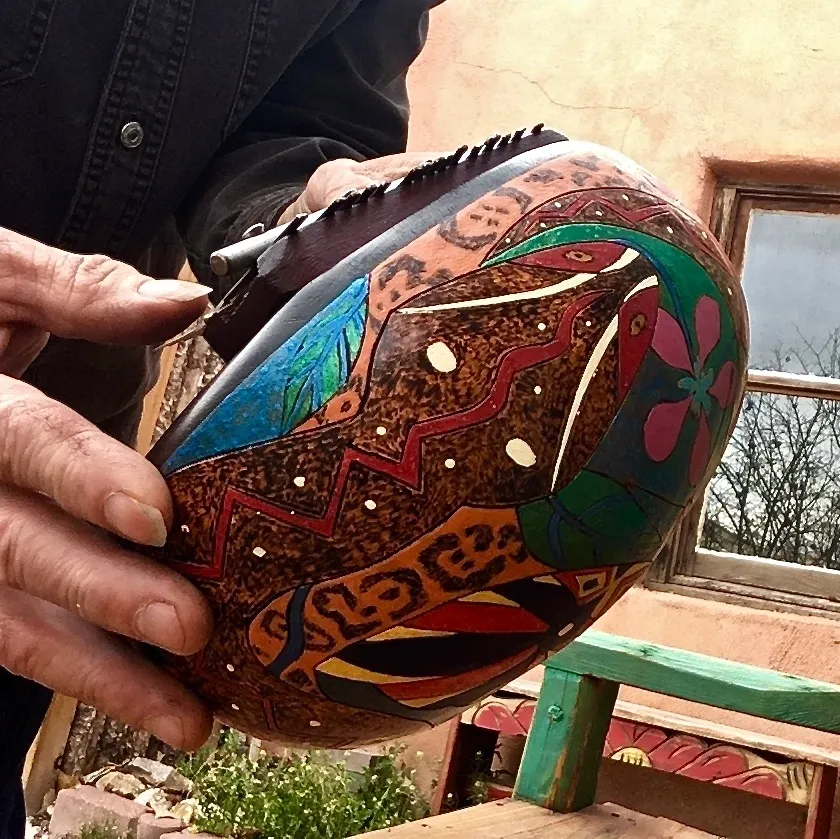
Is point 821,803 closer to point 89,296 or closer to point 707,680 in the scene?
point 707,680

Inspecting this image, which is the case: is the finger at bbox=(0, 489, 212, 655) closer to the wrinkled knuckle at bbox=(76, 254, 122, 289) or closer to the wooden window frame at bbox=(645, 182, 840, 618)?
the wrinkled knuckle at bbox=(76, 254, 122, 289)

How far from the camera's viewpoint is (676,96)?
89.3 inches

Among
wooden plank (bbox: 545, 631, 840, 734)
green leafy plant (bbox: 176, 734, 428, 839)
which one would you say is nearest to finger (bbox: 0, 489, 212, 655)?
wooden plank (bbox: 545, 631, 840, 734)

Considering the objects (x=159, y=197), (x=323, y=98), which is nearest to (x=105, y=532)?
(x=159, y=197)

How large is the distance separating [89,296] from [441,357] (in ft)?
0.54

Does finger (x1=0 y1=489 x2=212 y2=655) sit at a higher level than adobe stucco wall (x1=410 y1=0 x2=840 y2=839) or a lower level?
lower

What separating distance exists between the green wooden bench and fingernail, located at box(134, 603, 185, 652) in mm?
681

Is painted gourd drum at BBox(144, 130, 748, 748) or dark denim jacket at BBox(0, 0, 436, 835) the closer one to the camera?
painted gourd drum at BBox(144, 130, 748, 748)

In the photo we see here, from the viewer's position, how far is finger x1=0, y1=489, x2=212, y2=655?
0.42m

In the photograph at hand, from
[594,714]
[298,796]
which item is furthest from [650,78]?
[298,796]

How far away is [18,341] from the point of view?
1.60 ft

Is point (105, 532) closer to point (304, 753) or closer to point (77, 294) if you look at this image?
point (77, 294)

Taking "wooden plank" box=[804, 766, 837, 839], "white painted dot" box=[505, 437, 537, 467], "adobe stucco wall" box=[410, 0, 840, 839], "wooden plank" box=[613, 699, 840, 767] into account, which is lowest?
"wooden plank" box=[804, 766, 837, 839]

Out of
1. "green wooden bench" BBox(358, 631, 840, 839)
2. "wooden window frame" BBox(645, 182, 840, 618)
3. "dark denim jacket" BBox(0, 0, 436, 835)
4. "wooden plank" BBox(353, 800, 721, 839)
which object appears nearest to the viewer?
"dark denim jacket" BBox(0, 0, 436, 835)
